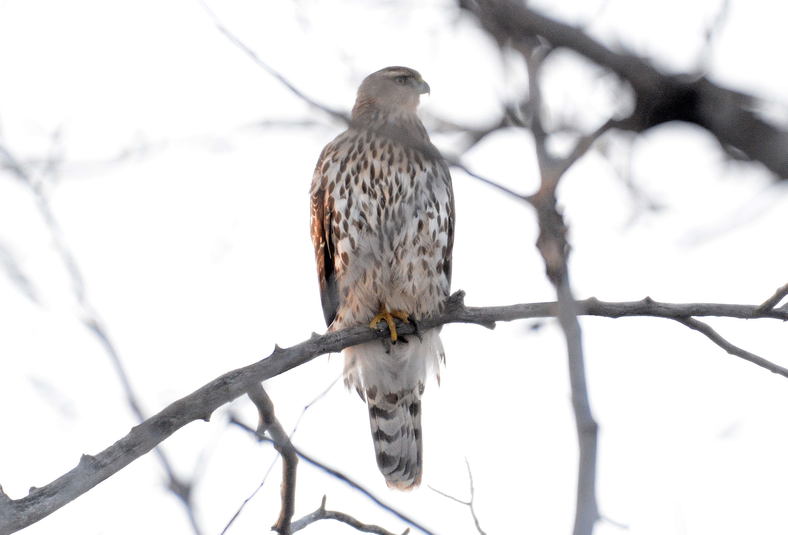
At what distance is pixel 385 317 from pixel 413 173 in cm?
81

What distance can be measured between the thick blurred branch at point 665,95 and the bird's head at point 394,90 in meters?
4.51

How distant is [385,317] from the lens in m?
5.68

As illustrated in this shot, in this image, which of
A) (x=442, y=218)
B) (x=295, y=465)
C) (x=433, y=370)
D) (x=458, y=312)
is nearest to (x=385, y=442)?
(x=433, y=370)

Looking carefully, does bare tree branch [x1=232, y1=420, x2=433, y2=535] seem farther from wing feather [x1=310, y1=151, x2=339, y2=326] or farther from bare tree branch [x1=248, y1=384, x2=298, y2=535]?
wing feather [x1=310, y1=151, x2=339, y2=326]

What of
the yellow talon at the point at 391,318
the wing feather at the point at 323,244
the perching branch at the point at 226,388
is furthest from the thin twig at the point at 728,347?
the wing feather at the point at 323,244

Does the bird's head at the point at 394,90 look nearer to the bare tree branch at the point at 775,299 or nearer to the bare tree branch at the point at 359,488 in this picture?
the bare tree branch at the point at 775,299

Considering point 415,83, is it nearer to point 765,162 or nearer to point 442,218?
point 442,218

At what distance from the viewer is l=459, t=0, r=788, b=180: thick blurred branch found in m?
1.75

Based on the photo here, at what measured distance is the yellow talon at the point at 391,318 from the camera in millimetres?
5639

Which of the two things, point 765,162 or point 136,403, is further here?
point 136,403

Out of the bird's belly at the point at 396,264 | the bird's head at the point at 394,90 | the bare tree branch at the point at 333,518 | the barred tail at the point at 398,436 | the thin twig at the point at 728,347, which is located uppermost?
the bird's head at the point at 394,90

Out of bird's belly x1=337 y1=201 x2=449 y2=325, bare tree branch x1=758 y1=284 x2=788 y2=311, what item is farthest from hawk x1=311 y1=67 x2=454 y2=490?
bare tree branch x1=758 y1=284 x2=788 y2=311

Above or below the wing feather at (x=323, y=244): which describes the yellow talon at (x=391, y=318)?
below

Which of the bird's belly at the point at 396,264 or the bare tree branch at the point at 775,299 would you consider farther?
the bird's belly at the point at 396,264
